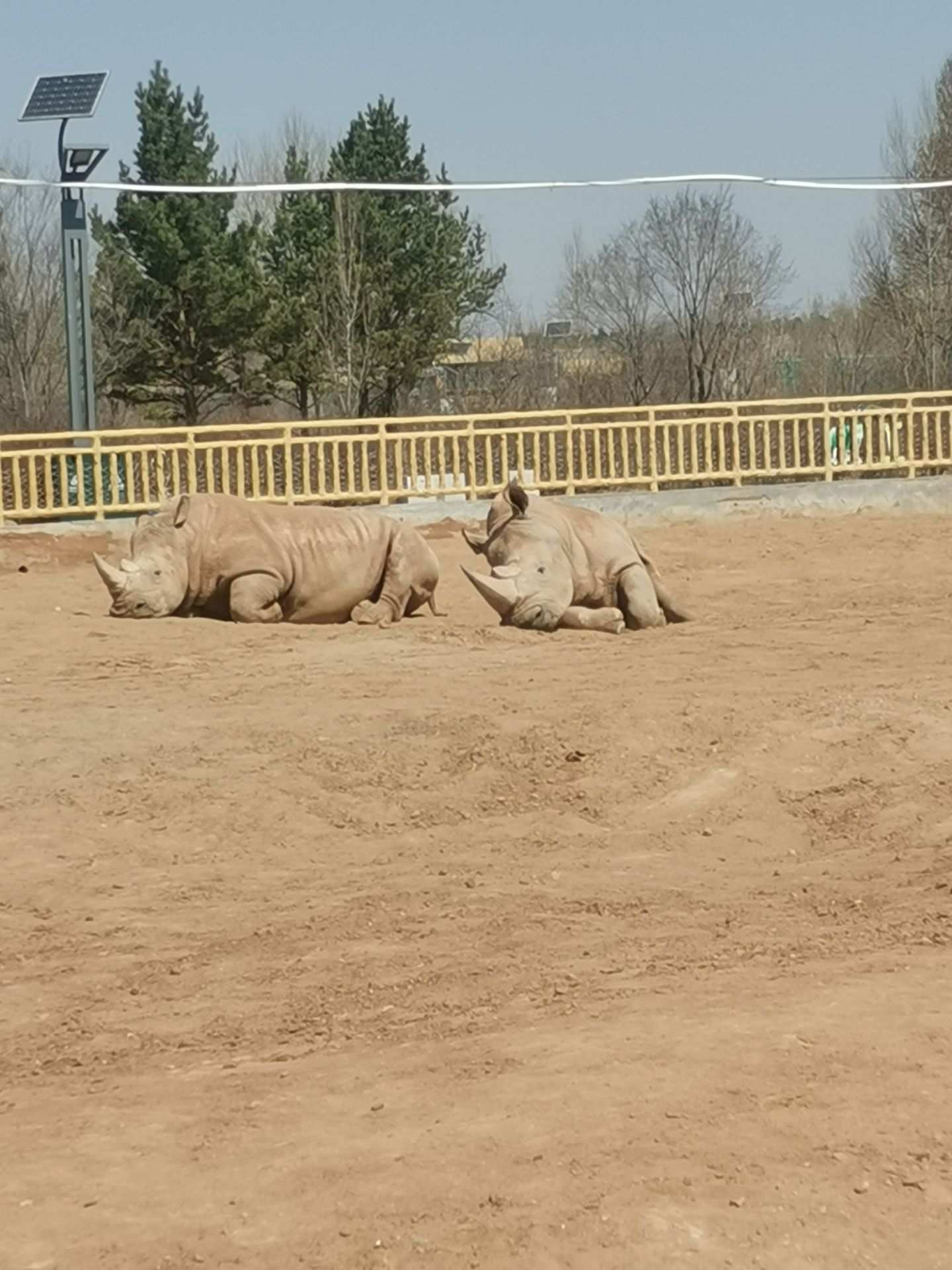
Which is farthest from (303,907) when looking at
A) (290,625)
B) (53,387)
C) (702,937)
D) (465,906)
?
(53,387)

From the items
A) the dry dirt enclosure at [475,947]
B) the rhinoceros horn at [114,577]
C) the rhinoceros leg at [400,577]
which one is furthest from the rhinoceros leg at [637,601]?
the rhinoceros horn at [114,577]

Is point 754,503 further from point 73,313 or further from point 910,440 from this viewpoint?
point 73,313

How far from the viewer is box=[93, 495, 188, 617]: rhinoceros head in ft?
48.7

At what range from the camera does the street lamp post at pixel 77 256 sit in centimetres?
2497

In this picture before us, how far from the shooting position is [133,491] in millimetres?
23594

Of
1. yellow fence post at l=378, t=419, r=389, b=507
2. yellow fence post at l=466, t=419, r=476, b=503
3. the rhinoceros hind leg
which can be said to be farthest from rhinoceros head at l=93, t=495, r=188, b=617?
yellow fence post at l=466, t=419, r=476, b=503

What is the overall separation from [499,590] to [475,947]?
722 cm

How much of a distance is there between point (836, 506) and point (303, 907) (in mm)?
19002

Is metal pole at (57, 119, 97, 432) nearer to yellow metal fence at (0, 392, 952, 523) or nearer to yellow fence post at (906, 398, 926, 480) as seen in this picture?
yellow metal fence at (0, 392, 952, 523)

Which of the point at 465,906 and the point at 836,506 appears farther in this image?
the point at 836,506

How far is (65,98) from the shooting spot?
26.4m

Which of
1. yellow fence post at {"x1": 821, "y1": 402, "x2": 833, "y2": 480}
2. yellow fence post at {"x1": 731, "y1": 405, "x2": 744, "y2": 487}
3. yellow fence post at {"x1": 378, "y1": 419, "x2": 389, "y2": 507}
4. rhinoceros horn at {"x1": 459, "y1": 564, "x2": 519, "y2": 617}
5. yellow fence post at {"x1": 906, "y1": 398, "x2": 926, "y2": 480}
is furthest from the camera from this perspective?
yellow fence post at {"x1": 906, "y1": 398, "x2": 926, "y2": 480}

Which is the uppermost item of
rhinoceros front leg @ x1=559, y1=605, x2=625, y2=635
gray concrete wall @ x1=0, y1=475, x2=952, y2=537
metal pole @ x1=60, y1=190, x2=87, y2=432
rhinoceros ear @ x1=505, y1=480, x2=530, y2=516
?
metal pole @ x1=60, y1=190, x2=87, y2=432

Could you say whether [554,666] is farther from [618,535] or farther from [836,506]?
[836,506]
